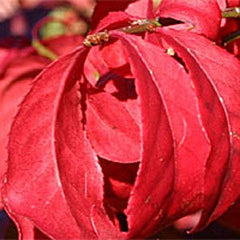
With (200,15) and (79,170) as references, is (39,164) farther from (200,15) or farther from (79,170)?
(200,15)

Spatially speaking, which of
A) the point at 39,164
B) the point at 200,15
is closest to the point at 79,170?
the point at 39,164

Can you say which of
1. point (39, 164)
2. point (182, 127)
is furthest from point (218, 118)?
point (39, 164)

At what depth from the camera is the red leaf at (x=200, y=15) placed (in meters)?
0.63

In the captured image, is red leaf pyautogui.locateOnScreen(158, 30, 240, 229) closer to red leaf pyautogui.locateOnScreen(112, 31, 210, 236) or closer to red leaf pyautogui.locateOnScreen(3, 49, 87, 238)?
red leaf pyautogui.locateOnScreen(112, 31, 210, 236)

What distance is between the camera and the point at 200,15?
2.07 ft

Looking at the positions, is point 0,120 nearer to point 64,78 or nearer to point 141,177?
point 64,78

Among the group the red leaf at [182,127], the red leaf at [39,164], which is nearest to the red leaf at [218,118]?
the red leaf at [182,127]

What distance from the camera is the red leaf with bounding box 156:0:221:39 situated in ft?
2.06

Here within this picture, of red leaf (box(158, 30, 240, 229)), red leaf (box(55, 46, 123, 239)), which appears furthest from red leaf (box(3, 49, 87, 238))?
red leaf (box(158, 30, 240, 229))

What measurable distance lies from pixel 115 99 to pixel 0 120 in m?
0.17

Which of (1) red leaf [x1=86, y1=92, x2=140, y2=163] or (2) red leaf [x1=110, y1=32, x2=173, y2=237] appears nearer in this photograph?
(2) red leaf [x1=110, y1=32, x2=173, y2=237]

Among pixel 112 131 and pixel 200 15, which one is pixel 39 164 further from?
pixel 200 15

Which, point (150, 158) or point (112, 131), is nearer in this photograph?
point (150, 158)

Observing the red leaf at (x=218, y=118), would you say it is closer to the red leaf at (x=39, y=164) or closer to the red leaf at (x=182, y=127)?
the red leaf at (x=182, y=127)
